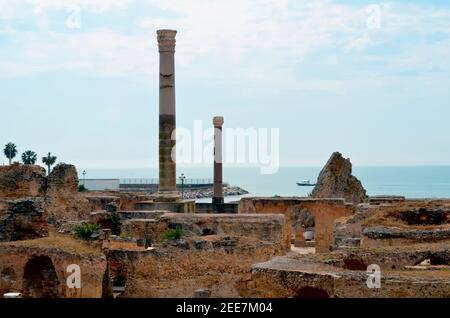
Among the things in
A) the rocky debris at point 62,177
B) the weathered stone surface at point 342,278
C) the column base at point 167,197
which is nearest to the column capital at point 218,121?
the column base at point 167,197

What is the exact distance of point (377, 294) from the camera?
1802cm

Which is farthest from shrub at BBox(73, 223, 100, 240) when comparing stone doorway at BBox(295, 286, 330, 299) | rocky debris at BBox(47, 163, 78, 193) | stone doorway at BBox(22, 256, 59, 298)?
rocky debris at BBox(47, 163, 78, 193)

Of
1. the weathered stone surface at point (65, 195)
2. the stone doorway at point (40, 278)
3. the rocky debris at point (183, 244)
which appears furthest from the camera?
the weathered stone surface at point (65, 195)

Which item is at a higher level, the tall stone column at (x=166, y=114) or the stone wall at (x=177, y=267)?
the tall stone column at (x=166, y=114)

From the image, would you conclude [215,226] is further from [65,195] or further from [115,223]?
[65,195]

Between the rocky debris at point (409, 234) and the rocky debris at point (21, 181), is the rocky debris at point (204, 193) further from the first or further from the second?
the rocky debris at point (409, 234)

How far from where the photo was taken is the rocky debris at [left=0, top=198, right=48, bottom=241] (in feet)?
88.5

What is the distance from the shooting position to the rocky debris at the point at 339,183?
48562mm

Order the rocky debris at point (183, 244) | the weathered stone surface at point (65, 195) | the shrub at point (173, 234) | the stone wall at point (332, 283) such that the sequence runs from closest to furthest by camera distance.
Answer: the stone wall at point (332, 283) < the rocky debris at point (183, 244) < the shrub at point (173, 234) < the weathered stone surface at point (65, 195)

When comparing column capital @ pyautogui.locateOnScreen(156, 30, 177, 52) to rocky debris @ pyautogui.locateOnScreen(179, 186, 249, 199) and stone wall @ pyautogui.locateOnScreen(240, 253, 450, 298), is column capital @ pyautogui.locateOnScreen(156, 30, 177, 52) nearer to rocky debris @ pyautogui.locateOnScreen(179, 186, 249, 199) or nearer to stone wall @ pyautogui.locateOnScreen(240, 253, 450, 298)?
stone wall @ pyautogui.locateOnScreen(240, 253, 450, 298)

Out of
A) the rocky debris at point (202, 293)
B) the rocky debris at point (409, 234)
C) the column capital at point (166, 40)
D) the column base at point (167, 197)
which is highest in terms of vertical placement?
the column capital at point (166, 40)

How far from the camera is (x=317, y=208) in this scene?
40875 millimetres

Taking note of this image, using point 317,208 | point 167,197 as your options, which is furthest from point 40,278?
point 317,208

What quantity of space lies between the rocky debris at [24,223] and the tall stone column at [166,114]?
390 inches
